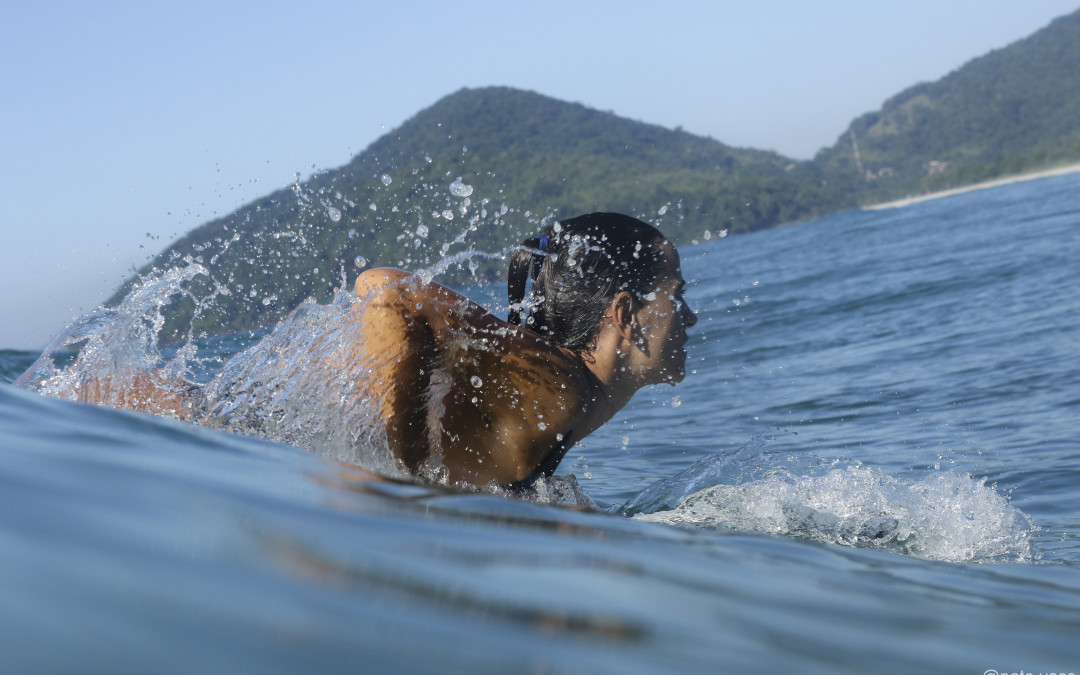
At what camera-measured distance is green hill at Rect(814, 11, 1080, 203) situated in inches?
4296

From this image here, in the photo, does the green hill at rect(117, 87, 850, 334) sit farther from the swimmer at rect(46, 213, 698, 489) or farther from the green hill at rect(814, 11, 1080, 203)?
the green hill at rect(814, 11, 1080, 203)

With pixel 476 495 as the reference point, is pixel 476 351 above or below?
above

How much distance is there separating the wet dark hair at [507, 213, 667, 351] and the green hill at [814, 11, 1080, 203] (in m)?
91.4

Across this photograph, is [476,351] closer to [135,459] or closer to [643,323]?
[643,323]

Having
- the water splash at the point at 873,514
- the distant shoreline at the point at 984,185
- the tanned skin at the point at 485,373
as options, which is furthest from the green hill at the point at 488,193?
the distant shoreline at the point at 984,185

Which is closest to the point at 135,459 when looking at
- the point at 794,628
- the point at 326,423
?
the point at 326,423

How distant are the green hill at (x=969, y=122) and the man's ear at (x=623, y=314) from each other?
91462 mm

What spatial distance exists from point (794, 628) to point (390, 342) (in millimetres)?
1557

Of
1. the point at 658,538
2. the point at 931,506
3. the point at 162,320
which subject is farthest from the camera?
the point at 162,320

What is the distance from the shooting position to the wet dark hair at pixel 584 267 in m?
3.13

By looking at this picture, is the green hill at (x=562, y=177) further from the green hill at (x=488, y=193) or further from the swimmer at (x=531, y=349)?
the swimmer at (x=531, y=349)

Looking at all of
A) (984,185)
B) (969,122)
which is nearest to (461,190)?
(984,185)

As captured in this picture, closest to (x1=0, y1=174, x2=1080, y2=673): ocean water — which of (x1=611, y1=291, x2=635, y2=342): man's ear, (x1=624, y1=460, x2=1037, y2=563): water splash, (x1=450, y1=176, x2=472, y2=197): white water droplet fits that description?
(x1=624, y1=460, x2=1037, y2=563): water splash

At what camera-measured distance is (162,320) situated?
3.97 m
